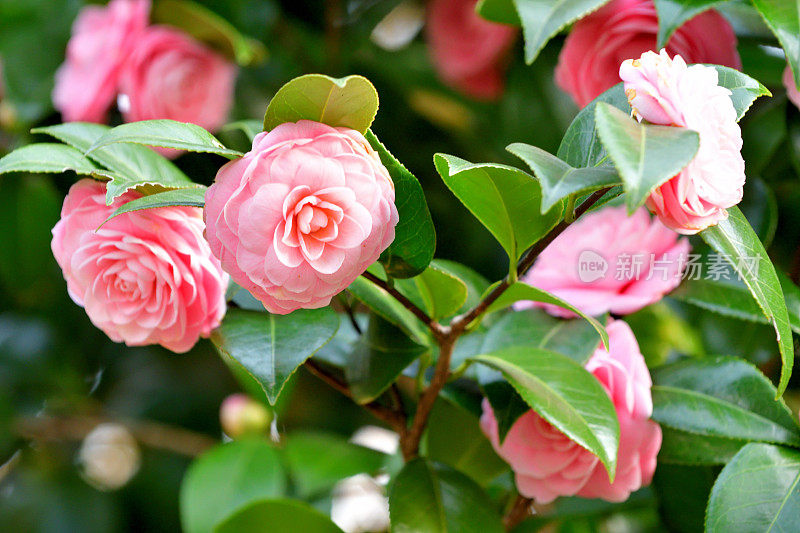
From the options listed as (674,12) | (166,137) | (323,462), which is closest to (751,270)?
(674,12)

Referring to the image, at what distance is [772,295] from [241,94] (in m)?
0.69

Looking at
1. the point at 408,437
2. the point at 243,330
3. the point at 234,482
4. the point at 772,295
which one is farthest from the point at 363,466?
the point at 772,295

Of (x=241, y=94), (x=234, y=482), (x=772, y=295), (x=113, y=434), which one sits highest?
(x=772, y=295)

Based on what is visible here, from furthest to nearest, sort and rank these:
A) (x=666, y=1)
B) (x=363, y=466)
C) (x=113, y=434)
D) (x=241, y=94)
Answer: (x=113, y=434) → (x=241, y=94) → (x=363, y=466) → (x=666, y=1)

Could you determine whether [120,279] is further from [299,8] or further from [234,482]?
[299,8]

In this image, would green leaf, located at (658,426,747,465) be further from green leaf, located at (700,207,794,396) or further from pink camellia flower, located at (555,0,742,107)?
pink camellia flower, located at (555,0,742,107)

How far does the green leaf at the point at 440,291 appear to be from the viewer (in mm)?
470

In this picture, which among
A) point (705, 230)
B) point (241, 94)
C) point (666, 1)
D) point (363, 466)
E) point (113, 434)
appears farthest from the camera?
point (113, 434)

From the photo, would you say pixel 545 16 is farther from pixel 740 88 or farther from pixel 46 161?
pixel 46 161

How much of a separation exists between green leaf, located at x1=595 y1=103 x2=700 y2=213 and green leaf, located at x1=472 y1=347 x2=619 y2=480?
16 centimetres

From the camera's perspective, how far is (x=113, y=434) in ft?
3.91

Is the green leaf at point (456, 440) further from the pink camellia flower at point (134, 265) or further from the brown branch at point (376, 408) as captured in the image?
the pink camellia flower at point (134, 265)

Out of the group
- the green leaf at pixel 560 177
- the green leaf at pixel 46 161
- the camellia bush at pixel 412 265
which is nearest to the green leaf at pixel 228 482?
the camellia bush at pixel 412 265

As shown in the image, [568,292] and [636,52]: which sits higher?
[636,52]
